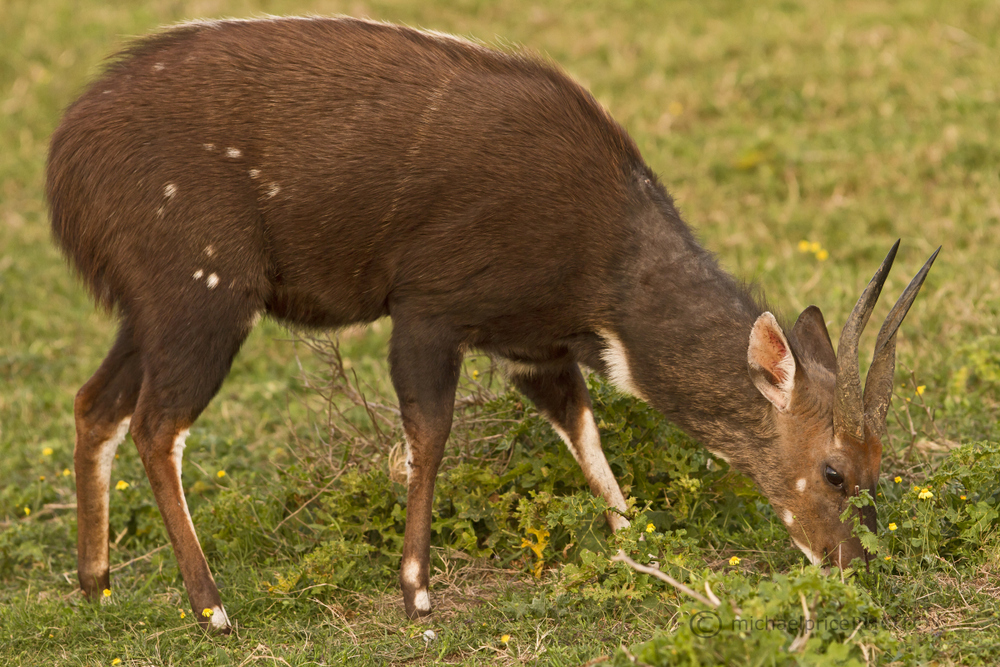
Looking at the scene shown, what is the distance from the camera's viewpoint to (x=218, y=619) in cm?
467

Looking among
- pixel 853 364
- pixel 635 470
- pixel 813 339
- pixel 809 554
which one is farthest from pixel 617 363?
pixel 809 554

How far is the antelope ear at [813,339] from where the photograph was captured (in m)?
4.51

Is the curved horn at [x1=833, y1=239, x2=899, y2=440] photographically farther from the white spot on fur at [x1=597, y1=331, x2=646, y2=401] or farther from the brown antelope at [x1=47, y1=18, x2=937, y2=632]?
the white spot on fur at [x1=597, y1=331, x2=646, y2=401]

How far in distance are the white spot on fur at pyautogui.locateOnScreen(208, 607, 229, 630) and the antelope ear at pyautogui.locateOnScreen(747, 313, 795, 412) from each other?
2422 millimetres

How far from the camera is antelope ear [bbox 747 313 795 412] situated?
4.28m

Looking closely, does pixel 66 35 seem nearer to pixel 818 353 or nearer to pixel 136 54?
pixel 136 54

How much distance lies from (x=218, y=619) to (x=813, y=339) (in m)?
2.75

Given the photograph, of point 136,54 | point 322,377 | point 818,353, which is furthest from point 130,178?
point 818,353

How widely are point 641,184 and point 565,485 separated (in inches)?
57.1

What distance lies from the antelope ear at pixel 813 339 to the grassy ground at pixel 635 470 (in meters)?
0.65

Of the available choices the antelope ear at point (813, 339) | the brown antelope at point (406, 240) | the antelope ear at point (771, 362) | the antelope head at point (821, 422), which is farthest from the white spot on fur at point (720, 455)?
the antelope ear at point (813, 339)

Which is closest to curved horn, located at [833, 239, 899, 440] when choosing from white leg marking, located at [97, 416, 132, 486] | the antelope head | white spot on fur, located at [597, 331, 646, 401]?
the antelope head

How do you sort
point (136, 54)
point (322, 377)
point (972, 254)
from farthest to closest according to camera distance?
1. point (972, 254)
2. point (322, 377)
3. point (136, 54)

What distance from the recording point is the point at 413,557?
467 cm
